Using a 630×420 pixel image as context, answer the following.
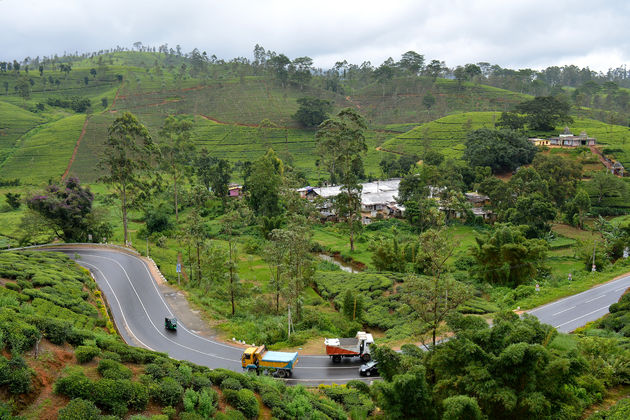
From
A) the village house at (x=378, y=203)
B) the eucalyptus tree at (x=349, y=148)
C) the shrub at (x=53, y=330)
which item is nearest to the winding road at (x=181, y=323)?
the shrub at (x=53, y=330)

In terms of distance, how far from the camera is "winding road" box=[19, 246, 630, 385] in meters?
21.1

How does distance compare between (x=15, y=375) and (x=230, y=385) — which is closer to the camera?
(x=15, y=375)

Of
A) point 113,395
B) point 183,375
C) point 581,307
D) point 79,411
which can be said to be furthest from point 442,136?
point 79,411

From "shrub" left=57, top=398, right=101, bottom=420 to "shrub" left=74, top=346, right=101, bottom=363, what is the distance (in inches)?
97.6

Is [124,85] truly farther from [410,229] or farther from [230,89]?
[410,229]

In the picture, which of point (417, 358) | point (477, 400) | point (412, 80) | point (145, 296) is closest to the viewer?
point (477, 400)

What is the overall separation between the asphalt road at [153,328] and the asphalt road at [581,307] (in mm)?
12356

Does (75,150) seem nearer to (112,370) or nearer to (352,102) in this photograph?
(352,102)

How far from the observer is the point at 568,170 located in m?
53.7

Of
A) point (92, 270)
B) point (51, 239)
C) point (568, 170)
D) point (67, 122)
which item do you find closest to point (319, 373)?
point (92, 270)

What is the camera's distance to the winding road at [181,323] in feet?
69.1

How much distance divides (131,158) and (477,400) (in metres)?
39.3

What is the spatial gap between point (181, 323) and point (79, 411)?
53.9 feet

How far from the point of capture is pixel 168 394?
39.9ft
